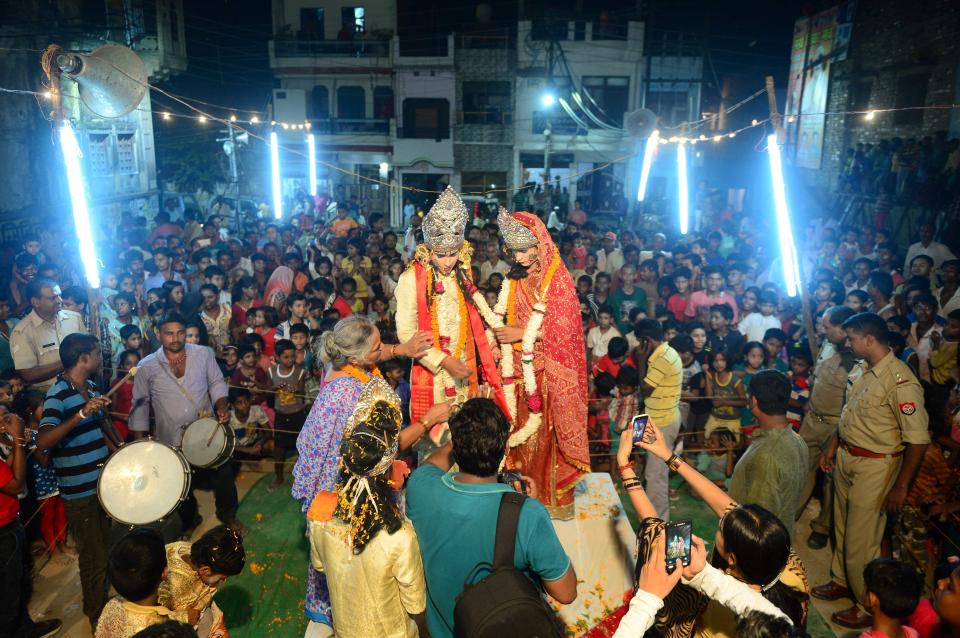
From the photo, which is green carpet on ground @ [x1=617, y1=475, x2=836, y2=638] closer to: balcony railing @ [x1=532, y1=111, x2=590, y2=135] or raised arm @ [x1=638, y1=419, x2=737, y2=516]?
raised arm @ [x1=638, y1=419, x2=737, y2=516]

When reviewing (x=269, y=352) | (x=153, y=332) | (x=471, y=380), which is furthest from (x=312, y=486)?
(x=153, y=332)

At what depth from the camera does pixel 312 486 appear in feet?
13.7

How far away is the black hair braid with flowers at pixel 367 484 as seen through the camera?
118 inches

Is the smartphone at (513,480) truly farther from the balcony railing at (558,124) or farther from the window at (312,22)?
the window at (312,22)

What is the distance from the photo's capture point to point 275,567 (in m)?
5.61

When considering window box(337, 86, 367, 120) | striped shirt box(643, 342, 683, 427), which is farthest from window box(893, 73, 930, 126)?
window box(337, 86, 367, 120)

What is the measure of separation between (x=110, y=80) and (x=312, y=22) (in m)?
26.4

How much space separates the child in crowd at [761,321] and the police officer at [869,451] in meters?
3.18

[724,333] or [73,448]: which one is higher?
[724,333]

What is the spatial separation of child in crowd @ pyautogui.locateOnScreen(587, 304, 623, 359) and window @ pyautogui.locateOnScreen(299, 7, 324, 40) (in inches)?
1047

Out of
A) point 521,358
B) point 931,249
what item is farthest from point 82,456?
point 931,249

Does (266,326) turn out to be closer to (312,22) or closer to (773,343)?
(773,343)

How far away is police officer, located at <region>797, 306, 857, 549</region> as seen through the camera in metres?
5.88

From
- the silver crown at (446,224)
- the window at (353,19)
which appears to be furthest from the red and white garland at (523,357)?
the window at (353,19)
